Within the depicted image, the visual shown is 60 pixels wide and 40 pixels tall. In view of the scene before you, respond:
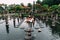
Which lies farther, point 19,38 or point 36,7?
point 36,7

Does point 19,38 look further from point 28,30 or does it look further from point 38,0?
point 38,0

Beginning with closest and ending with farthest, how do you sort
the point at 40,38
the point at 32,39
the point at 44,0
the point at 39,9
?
the point at 32,39, the point at 40,38, the point at 39,9, the point at 44,0

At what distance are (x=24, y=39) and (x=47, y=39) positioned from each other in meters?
1.60

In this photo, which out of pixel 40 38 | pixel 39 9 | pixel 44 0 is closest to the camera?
pixel 40 38

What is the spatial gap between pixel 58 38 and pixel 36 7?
41.0m

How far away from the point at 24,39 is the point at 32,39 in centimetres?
57

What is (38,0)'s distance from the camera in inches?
2628

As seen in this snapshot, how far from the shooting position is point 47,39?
47.2 ft

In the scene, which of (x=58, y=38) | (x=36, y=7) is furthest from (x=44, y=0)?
(x=58, y=38)

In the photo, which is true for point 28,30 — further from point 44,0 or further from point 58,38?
point 44,0

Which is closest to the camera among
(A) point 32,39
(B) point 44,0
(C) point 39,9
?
(A) point 32,39

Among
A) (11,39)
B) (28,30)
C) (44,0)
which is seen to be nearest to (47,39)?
(28,30)

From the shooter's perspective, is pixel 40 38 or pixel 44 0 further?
pixel 44 0

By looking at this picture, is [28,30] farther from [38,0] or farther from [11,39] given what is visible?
[38,0]
